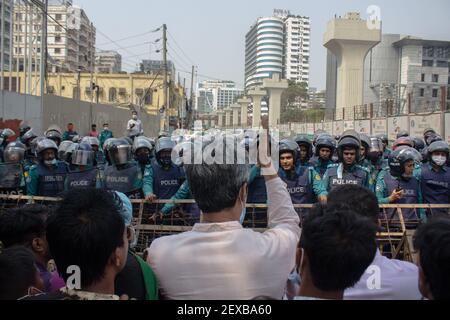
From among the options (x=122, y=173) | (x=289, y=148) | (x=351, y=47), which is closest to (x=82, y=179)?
(x=122, y=173)

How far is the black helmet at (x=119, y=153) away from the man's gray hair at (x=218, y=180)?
4391 millimetres

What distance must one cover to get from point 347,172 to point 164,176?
236 centimetres

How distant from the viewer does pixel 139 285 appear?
A: 2199mm

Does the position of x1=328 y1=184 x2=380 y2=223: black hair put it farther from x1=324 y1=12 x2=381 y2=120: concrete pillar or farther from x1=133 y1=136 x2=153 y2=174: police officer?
x1=324 y1=12 x2=381 y2=120: concrete pillar

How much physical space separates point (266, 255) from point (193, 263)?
12.3 inches

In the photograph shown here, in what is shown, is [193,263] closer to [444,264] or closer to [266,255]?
[266,255]

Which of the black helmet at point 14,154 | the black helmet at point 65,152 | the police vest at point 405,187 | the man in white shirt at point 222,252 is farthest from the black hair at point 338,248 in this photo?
the black helmet at point 65,152

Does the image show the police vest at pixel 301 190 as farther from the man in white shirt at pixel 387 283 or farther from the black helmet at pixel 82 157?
the man in white shirt at pixel 387 283

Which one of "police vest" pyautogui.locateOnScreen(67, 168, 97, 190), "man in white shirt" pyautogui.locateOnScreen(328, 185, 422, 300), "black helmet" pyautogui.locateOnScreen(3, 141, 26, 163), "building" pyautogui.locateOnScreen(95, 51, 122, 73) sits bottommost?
"man in white shirt" pyautogui.locateOnScreen(328, 185, 422, 300)

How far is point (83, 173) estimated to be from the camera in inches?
247

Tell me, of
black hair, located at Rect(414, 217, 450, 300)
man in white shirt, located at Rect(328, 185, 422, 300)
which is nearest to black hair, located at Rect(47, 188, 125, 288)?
man in white shirt, located at Rect(328, 185, 422, 300)

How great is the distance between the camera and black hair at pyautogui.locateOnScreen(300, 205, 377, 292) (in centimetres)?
194

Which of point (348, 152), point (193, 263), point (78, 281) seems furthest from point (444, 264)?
point (348, 152)

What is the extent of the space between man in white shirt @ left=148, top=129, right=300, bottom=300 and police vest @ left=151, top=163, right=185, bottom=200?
4255 mm
